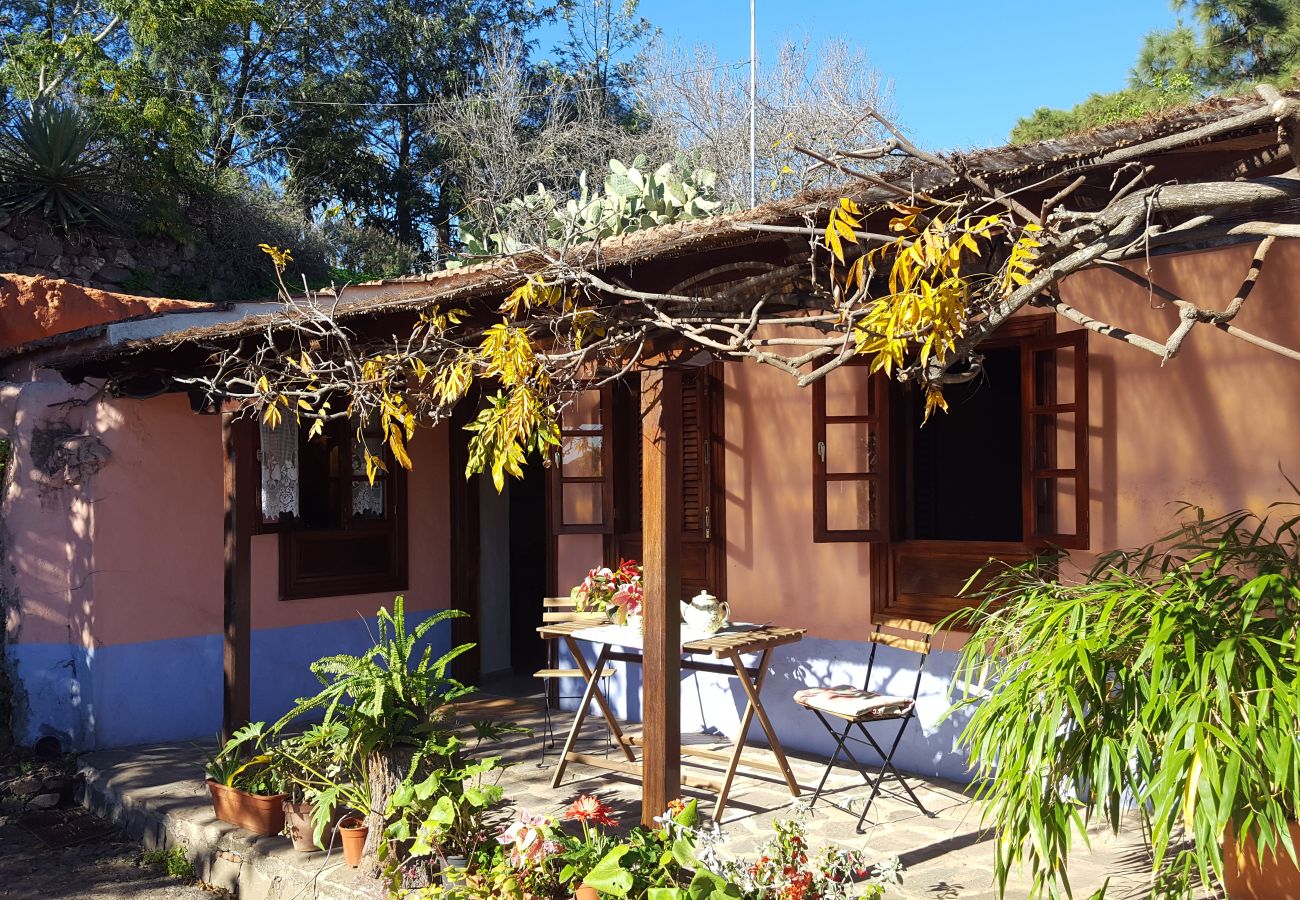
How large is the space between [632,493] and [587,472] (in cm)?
49

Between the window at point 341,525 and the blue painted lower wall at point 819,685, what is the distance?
218 cm

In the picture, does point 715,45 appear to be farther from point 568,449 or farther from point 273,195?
point 568,449

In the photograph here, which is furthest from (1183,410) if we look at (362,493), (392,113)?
(392,113)

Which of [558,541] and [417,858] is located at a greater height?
[558,541]

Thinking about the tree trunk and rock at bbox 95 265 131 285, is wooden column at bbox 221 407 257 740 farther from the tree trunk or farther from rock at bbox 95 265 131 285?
rock at bbox 95 265 131 285

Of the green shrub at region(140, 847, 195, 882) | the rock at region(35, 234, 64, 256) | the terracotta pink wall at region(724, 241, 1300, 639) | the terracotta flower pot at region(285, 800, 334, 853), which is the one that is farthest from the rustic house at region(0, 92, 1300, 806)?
the rock at region(35, 234, 64, 256)

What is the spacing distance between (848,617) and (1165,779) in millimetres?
3666

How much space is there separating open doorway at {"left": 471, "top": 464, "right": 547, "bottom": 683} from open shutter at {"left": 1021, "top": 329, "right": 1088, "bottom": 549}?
14.8ft

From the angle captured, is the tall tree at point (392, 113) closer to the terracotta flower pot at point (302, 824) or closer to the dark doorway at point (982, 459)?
the dark doorway at point (982, 459)

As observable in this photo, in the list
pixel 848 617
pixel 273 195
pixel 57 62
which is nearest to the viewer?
pixel 848 617

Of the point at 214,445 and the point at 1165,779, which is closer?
the point at 1165,779

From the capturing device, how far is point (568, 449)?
7.50 metres

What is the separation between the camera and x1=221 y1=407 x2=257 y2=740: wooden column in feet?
21.0

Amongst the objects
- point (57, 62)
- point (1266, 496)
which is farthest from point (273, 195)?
point (1266, 496)
